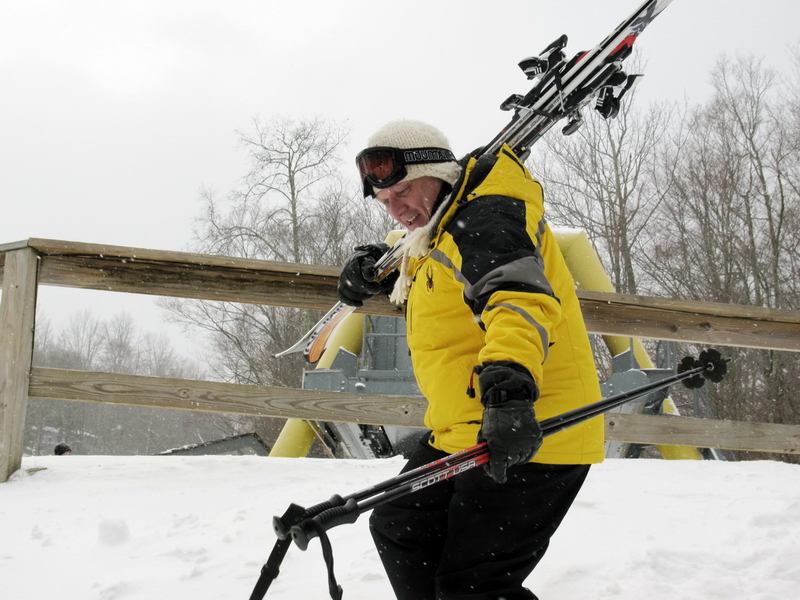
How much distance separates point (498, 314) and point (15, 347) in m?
3.16

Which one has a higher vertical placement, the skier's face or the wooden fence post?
the skier's face

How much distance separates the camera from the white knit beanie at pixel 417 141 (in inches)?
79.5

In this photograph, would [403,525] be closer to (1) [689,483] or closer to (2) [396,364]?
(1) [689,483]

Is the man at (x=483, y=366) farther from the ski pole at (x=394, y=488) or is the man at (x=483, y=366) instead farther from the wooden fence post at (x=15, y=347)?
the wooden fence post at (x=15, y=347)

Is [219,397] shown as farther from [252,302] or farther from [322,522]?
[322,522]

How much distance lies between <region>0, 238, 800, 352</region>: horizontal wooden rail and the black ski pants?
1901 millimetres

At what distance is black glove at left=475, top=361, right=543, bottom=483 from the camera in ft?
4.75

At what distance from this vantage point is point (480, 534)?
5.40ft

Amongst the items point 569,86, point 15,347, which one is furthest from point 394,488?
point 15,347

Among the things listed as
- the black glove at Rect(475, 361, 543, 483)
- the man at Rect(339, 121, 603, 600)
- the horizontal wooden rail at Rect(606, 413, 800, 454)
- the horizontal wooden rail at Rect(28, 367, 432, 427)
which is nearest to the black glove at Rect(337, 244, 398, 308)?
the horizontal wooden rail at Rect(28, 367, 432, 427)

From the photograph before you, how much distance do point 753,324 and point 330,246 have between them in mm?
20924

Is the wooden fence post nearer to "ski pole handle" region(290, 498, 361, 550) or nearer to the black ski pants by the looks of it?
the black ski pants

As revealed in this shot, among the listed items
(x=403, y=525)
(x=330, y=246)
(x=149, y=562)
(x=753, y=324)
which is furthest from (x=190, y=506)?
(x=330, y=246)

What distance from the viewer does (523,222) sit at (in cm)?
170
